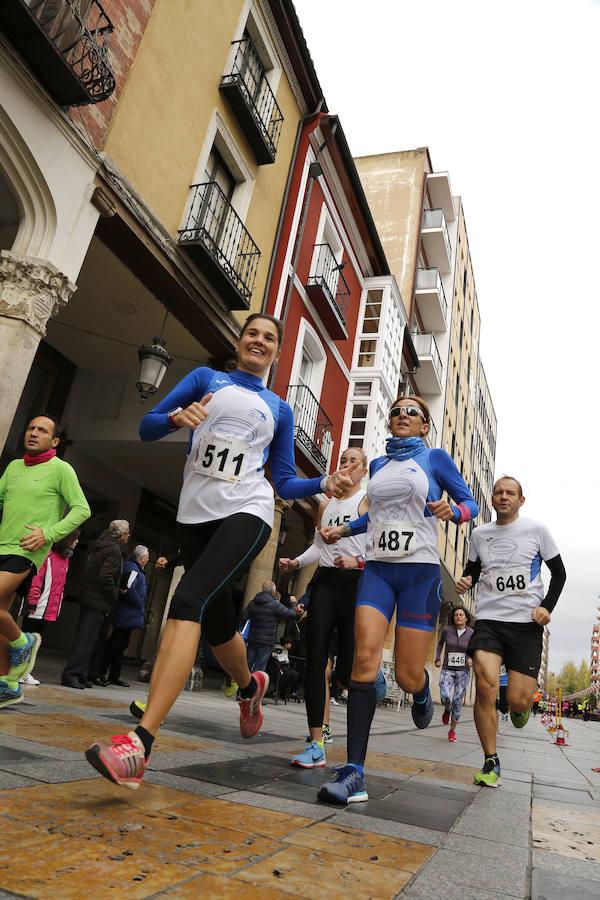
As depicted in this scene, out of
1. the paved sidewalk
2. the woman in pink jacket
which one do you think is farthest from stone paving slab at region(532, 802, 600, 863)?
the woman in pink jacket

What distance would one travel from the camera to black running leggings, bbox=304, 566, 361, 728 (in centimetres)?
435

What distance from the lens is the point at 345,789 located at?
9.45 feet

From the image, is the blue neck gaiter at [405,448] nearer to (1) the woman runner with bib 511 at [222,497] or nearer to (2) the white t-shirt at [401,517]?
(2) the white t-shirt at [401,517]

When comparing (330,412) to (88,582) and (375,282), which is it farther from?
(88,582)

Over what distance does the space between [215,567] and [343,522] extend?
2.43 m

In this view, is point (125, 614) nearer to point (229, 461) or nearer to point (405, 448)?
point (405, 448)

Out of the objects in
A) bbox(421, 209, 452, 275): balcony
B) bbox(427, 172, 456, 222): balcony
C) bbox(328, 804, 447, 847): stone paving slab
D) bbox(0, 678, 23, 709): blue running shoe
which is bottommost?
bbox(328, 804, 447, 847): stone paving slab

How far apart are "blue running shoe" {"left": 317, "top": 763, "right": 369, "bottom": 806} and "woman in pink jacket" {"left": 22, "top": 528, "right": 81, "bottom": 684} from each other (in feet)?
14.7

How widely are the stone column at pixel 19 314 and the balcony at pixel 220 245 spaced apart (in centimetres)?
298

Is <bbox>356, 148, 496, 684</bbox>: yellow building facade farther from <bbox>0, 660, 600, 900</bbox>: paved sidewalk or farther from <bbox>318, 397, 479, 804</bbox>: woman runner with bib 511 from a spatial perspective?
<bbox>0, 660, 600, 900</bbox>: paved sidewalk

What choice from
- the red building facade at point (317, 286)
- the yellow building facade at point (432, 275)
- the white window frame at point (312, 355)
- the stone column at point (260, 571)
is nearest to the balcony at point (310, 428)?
the red building facade at point (317, 286)

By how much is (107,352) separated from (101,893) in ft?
38.9

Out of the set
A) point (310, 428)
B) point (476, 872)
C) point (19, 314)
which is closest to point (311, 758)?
point (476, 872)

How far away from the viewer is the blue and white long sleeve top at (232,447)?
302cm
